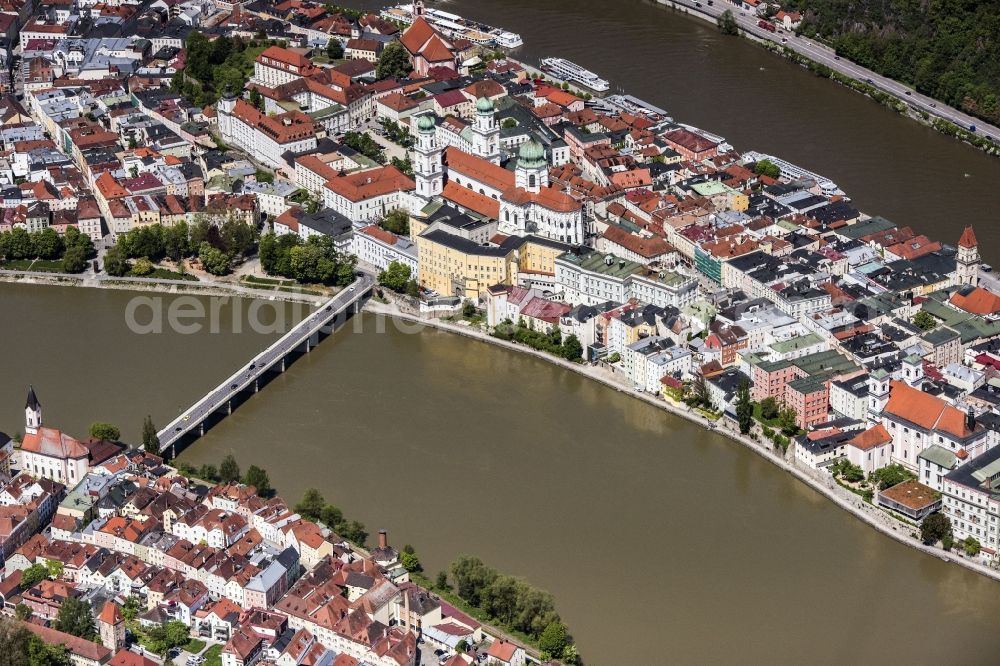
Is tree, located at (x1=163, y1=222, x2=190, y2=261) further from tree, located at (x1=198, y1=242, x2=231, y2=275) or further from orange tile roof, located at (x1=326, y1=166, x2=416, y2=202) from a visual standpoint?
orange tile roof, located at (x1=326, y1=166, x2=416, y2=202)

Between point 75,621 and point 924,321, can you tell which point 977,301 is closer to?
point 924,321

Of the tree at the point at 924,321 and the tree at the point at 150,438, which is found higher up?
the tree at the point at 924,321

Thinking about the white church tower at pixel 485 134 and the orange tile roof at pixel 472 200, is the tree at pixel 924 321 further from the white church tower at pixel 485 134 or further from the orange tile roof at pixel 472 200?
the white church tower at pixel 485 134

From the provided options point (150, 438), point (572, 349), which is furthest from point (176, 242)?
point (572, 349)

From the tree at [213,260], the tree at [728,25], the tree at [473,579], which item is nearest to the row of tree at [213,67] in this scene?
the tree at [213,260]

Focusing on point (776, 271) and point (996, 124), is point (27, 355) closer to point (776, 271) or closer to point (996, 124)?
point (776, 271)

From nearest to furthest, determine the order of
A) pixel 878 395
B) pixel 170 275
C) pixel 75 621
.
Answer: pixel 75 621, pixel 878 395, pixel 170 275

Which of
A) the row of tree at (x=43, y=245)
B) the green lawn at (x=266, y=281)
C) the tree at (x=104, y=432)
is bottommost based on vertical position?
the row of tree at (x=43, y=245)
